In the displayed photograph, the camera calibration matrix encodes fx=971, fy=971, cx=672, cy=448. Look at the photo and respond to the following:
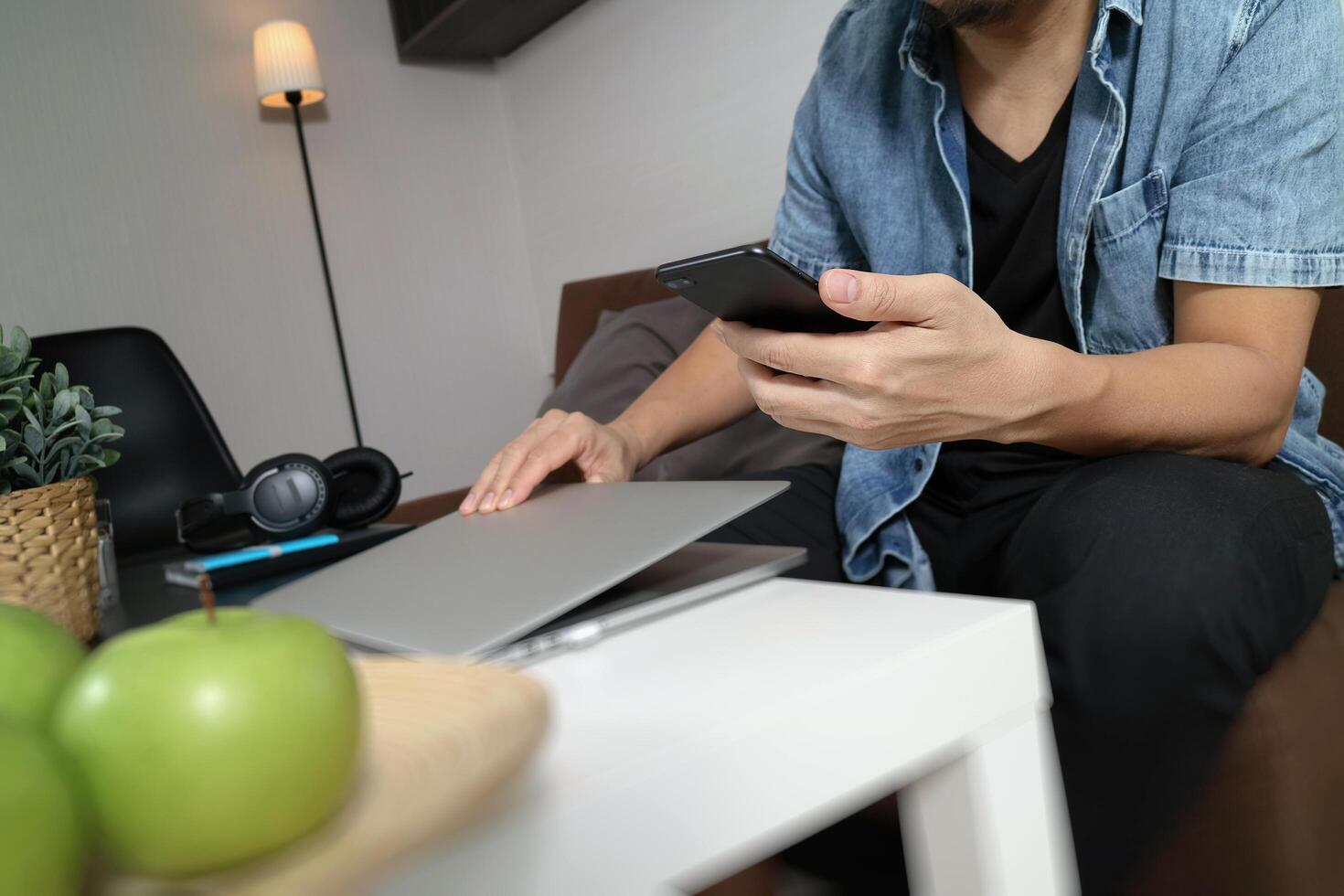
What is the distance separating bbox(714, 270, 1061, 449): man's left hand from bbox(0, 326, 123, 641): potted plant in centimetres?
46

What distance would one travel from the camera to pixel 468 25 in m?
2.87

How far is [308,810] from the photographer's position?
209 millimetres

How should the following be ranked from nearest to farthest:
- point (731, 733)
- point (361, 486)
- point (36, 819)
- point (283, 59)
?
point (36, 819)
point (731, 733)
point (361, 486)
point (283, 59)

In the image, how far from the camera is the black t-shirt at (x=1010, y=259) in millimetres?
906

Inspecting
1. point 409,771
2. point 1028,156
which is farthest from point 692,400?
point 409,771

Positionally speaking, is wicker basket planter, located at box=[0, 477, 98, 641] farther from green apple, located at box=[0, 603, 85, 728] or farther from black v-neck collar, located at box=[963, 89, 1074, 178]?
black v-neck collar, located at box=[963, 89, 1074, 178]

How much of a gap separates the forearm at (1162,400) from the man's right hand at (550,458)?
14.5 inches

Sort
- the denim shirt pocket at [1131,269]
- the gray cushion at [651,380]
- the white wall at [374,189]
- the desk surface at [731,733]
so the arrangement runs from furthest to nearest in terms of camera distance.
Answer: the white wall at [374,189] < the gray cushion at [651,380] < the denim shirt pocket at [1131,269] < the desk surface at [731,733]

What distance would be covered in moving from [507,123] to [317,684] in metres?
3.32

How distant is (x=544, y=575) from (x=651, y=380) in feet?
4.35

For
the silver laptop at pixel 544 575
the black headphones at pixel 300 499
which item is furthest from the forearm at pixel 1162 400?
the black headphones at pixel 300 499

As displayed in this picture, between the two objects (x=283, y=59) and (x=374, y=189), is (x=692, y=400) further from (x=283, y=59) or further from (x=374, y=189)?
(x=374, y=189)

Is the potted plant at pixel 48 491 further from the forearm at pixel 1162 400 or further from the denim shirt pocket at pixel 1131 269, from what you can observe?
the denim shirt pocket at pixel 1131 269

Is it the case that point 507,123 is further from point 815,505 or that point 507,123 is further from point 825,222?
point 815,505
